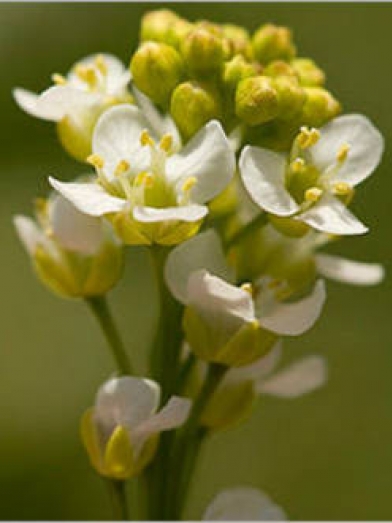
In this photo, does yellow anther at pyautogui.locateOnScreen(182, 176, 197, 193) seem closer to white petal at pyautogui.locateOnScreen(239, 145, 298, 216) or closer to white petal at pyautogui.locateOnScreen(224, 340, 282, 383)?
white petal at pyautogui.locateOnScreen(239, 145, 298, 216)

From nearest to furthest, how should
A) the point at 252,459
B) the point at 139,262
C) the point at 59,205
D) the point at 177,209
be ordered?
the point at 177,209 < the point at 59,205 < the point at 252,459 < the point at 139,262

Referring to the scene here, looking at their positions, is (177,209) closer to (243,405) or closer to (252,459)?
(243,405)

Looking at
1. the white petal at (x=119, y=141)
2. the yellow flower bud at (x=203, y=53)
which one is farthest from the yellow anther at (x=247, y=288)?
the yellow flower bud at (x=203, y=53)

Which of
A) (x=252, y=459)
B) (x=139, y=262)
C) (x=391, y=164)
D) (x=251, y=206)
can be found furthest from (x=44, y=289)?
(x=251, y=206)

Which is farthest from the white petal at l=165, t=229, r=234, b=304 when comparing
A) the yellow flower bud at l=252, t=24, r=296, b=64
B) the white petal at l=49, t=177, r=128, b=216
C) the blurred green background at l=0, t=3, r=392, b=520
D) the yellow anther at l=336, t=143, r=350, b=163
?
the blurred green background at l=0, t=3, r=392, b=520

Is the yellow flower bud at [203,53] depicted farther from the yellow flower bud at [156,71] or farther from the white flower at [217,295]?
the white flower at [217,295]
